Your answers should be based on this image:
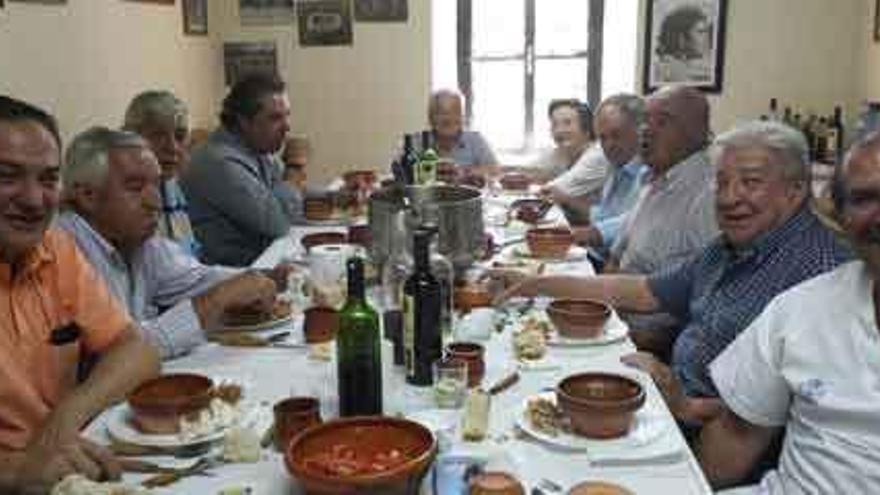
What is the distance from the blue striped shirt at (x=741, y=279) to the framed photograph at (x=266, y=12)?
11.3ft

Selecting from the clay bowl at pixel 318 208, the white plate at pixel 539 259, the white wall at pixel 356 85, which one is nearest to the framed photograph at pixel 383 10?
the white wall at pixel 356 85

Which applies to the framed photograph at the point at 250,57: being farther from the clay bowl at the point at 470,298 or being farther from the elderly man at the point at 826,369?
the elderly man at the point at 826,369

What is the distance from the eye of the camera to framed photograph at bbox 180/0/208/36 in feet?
14.8

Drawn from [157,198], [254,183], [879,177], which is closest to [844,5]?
[254,183]

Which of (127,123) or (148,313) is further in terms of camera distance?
(127,123)

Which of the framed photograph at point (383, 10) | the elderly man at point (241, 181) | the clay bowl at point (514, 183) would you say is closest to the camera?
the elderly man at point (241, 181)

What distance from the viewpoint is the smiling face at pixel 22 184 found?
146 centimetres

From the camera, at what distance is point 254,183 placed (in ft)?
9.99

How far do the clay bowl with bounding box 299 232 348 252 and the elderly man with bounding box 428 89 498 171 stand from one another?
5.29 ft

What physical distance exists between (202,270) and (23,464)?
1001 mm

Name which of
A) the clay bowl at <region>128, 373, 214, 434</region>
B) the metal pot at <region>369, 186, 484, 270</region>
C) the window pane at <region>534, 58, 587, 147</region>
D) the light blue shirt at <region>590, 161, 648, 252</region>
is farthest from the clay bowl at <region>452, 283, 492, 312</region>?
the window pane at <region>534, 58, 587, 147</region>

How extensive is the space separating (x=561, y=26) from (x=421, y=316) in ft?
12.3

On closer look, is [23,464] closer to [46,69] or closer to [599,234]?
[46,69]

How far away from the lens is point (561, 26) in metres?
4.88
